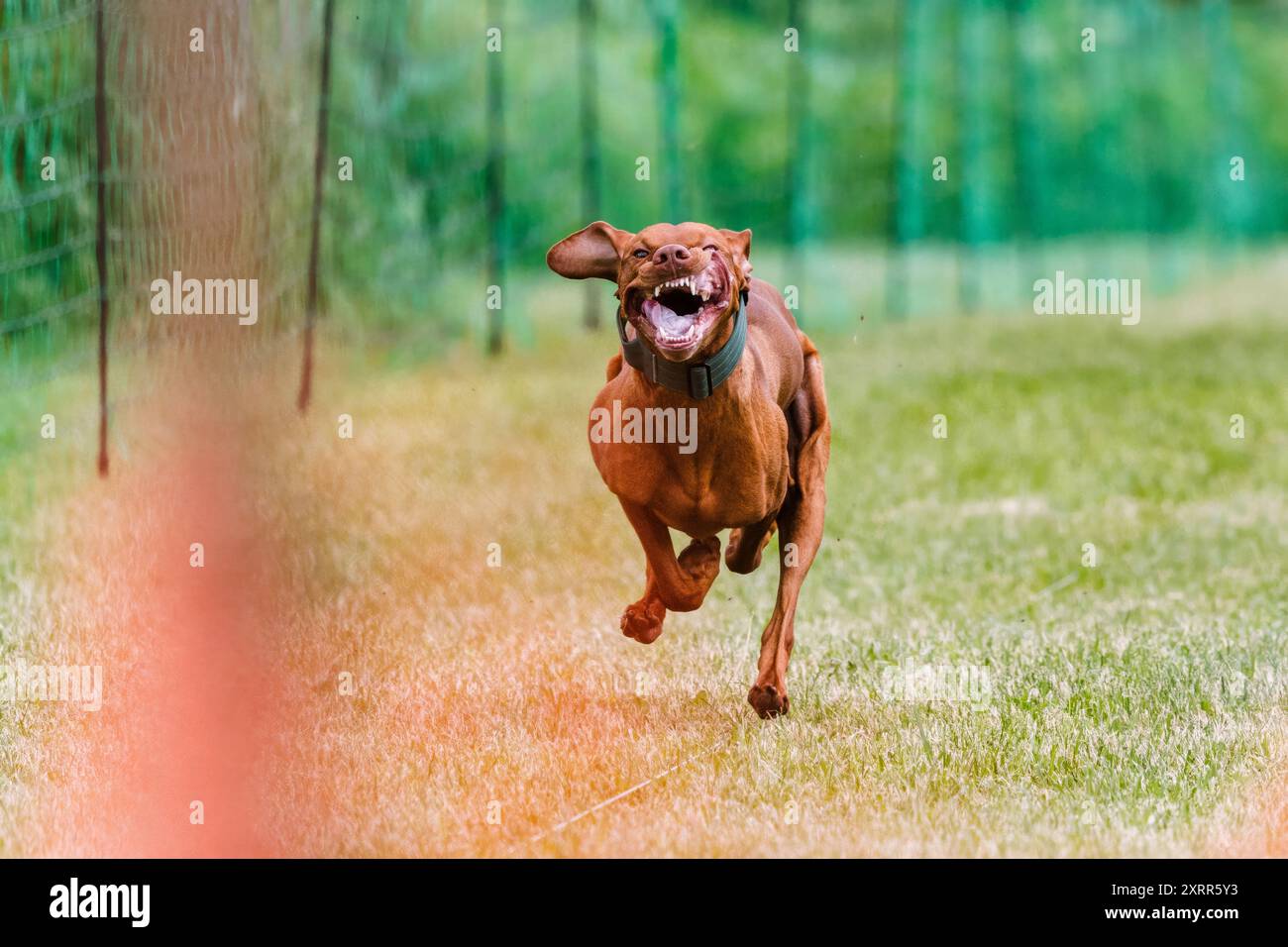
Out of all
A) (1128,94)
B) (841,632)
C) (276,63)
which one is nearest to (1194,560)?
(841,632)

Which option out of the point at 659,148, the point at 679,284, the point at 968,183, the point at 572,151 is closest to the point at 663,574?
the point at 679,284

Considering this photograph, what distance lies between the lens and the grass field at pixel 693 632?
5.48 meters

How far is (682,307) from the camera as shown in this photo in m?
5.33

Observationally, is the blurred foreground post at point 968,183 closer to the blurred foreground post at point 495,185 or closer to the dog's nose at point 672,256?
the blurred foreground post at point 495,185

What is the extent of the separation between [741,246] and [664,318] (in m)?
0.47

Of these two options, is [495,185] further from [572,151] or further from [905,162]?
[905,162]

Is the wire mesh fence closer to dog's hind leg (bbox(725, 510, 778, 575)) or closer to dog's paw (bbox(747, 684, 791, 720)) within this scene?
dog's hind leg (bbox(725, 510, 778, 575))

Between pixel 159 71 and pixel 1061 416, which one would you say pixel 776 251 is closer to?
pixel 1061 416

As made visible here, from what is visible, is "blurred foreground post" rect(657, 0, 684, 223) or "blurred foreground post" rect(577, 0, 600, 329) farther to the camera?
"blurred foreground post" rect(657, 0, 684, 223)

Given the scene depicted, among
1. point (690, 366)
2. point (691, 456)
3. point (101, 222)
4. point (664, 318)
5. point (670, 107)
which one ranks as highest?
point (670, 107)

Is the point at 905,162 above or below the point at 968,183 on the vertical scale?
above

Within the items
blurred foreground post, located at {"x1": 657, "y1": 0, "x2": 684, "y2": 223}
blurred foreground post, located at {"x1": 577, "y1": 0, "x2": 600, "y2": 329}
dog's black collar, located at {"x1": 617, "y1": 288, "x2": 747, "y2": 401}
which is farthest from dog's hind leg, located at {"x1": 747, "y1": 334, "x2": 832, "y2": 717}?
blurred foreground post, located at {"x1": 657, "y1": 0, "x2": 684, "y2": 223}

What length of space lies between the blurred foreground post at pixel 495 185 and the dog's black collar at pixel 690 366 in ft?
31.8

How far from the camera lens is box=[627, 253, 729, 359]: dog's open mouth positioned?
17.1ft
